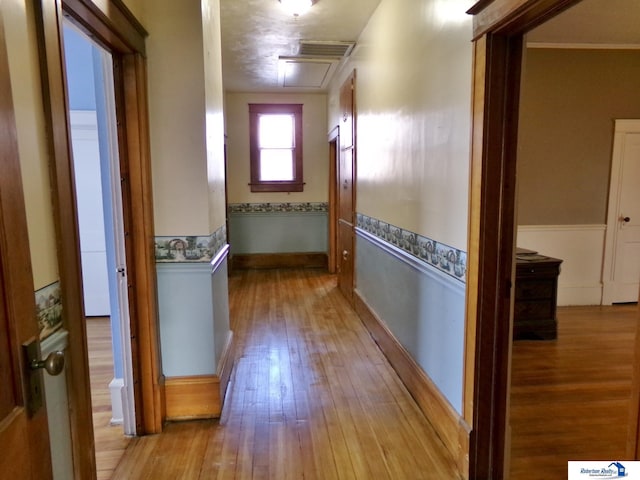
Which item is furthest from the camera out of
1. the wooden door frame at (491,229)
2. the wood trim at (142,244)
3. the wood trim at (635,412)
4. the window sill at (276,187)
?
the window sill at (276,187)

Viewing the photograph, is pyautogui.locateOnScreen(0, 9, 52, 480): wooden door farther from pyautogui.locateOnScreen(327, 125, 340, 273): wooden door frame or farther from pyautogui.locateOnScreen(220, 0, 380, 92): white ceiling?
pyautogui.locateOnScreen(327, 125, 340, 273): wooden door frame

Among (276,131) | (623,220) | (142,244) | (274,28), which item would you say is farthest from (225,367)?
(276,131)

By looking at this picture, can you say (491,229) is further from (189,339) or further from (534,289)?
(534,289)

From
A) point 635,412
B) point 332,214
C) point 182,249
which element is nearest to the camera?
point 635,412

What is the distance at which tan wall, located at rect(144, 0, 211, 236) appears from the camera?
2025mm

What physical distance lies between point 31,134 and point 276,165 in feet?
17.8

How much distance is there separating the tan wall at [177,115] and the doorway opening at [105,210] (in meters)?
0.20

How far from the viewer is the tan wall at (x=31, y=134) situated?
1.02 meters

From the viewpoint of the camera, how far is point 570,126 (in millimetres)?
4145

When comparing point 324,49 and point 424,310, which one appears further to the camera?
point 324,49

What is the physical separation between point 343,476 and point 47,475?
1.25 metres

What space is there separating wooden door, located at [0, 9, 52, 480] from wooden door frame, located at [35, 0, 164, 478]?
1.15ft

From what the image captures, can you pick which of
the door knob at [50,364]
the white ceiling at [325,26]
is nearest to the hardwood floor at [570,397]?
the door knob at [50,364]

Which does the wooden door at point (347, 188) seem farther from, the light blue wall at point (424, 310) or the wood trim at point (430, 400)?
the wood trim at point (430, 400)
